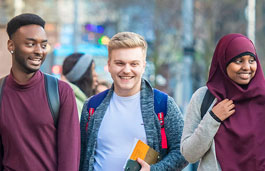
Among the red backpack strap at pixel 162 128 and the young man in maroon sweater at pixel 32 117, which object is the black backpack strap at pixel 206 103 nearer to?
the red backpack strap at pixel 162 128

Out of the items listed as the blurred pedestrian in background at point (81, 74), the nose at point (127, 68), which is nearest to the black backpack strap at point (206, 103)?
the nose at point (127, 68)

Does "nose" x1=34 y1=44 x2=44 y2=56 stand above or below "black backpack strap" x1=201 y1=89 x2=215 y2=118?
above

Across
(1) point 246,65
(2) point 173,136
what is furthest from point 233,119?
(2) point 173,136

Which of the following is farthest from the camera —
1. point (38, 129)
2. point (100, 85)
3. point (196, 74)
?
point (196, 74)

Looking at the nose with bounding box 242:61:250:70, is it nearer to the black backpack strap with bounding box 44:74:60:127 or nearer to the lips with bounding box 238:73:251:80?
the lips with bounding box 238:73:251:80

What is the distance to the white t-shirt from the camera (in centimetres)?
484

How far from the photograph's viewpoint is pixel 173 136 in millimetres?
4875

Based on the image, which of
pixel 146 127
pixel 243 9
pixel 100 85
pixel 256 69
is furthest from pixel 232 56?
pixel 243 9

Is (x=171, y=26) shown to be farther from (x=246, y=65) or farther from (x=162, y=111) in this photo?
(x=246, y=65)

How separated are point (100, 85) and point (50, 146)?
4.38 m

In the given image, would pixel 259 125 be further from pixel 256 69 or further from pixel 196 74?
pixel 196 74

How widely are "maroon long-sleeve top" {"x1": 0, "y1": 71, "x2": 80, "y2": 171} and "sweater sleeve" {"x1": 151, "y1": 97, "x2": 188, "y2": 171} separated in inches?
28.9

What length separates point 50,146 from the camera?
438 cm

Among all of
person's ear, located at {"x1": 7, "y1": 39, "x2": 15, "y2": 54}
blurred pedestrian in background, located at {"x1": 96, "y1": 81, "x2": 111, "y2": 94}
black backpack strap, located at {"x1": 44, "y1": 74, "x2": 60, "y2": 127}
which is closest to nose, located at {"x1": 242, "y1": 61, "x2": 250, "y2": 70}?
black backpack strap, located at {"x1": 44, "y1": 74, "x2": 60, "y2": 127}
